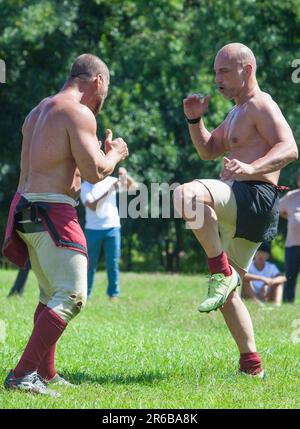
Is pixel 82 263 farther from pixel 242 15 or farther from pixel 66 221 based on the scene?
pixel 242 15

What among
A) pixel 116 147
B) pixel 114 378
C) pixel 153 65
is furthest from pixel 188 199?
pixel 153 65

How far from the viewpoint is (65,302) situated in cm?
548

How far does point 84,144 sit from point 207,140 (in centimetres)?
144

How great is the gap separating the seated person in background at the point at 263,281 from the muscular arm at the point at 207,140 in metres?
7.24

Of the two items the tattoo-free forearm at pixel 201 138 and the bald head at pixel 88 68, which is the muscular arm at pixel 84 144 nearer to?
the bald head at pixel 88 68

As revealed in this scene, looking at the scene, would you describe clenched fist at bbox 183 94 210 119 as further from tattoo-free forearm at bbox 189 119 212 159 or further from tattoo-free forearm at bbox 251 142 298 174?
tattoo-free forearm at bbox 251 142 298 174

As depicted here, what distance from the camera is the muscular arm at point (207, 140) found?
6.55 m

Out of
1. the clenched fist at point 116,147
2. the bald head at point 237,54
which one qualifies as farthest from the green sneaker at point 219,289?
the bald head at point 237,54

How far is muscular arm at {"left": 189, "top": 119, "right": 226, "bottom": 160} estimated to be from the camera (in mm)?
6551

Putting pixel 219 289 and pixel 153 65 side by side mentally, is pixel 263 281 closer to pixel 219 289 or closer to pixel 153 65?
pixel 219 289

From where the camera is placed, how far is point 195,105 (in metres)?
6.49

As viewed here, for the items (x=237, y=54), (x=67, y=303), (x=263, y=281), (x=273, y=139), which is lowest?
(x=263, y=281)

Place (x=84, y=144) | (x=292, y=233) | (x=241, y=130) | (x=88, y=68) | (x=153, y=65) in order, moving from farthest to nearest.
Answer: (x=153, y=65) → (x=292, y=233) → (x=241, y=130) → (x=88, y=68) → (x=84, y=144)
